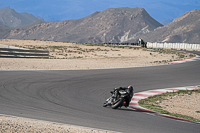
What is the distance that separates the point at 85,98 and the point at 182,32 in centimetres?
15317

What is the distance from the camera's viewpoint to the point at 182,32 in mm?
159750

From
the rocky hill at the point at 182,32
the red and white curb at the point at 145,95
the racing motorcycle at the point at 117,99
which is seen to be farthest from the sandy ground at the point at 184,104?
the rocky hill at the point at 182,32

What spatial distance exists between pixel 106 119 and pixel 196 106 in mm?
5167

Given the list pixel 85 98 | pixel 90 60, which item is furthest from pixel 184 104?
pixel 90 60

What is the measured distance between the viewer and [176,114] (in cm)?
1100

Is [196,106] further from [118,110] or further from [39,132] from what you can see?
[39,132]

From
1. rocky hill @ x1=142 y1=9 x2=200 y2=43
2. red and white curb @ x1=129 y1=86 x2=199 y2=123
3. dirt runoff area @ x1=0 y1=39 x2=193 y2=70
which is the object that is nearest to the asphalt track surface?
red and white curb @ x1=129 y1=86 x2=199 y2=123

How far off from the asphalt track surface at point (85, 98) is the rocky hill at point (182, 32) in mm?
134701

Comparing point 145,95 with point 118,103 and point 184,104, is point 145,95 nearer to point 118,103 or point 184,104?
point 184,104

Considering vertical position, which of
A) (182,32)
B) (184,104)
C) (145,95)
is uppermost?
(182,32)

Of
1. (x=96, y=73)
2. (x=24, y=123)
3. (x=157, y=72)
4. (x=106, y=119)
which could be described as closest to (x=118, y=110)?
(x=106, y=119)

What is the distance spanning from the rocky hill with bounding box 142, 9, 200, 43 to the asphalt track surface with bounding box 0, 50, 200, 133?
135 m

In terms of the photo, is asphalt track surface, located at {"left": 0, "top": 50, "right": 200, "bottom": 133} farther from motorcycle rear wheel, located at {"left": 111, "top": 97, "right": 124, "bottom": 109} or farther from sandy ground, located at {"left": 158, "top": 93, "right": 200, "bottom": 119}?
sandy ground, located at {"left": 158, "top": 93, "right": 200, "bottom": 119}

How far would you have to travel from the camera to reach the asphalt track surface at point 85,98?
889 centimetres
